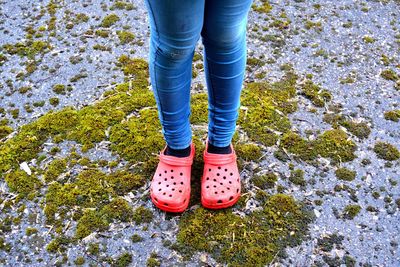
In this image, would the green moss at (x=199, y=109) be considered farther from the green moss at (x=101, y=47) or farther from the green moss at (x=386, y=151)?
the green moss at (x=386, y=151)

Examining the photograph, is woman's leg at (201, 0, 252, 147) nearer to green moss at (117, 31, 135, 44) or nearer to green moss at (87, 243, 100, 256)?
green moss at (87, 243, 100, 256)

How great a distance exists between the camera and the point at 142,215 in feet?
5.81

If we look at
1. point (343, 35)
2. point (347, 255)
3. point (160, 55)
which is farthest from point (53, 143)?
point (343, 35)

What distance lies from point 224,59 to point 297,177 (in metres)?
0.61

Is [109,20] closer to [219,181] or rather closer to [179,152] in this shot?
[179,152]

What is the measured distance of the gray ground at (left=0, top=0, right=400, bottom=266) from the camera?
168 cm

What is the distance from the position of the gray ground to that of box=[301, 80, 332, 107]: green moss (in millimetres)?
37

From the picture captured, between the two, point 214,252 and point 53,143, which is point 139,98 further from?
point 214,252

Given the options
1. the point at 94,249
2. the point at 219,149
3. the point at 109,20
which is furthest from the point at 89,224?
the point at 109,20

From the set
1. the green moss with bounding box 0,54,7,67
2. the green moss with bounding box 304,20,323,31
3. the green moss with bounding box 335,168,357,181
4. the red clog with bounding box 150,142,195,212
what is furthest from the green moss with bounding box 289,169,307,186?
the green moss with bounding box 0,54,7,67

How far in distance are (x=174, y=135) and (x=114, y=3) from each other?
4.55ft

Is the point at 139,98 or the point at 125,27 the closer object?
the point at 139,98

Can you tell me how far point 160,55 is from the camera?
1474mm

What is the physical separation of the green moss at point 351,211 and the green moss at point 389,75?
32.5 inches
